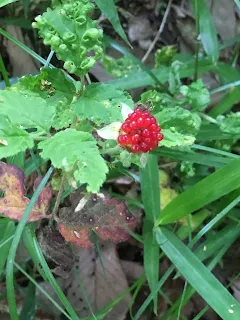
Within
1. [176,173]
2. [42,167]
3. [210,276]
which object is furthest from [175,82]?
[210,276]

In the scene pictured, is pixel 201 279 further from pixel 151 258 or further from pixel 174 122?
pixel 174 122

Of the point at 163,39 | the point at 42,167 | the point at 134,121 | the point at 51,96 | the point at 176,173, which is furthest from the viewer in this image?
the point at 163,39

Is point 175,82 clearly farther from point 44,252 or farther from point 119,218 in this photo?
point 44,252

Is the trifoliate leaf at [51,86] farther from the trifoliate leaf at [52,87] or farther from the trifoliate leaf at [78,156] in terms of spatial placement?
the trifoliate leaf at [78,156]

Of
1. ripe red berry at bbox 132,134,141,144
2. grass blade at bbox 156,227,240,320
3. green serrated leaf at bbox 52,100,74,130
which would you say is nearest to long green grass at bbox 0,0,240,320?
grass blade at bbox 156,227,240,320

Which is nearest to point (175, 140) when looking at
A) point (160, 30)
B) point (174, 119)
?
point (174, 119)

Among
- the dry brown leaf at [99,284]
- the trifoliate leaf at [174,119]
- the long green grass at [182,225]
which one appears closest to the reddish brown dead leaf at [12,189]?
the long green grass at [182,225]
